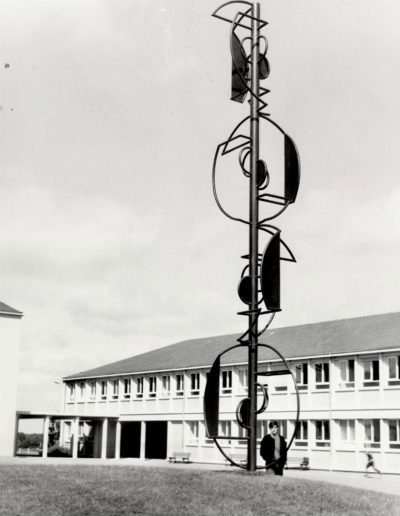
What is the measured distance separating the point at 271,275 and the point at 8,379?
2781 cm

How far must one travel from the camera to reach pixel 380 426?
3519 centimetres

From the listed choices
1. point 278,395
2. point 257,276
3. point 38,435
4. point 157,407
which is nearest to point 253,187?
point 257,276

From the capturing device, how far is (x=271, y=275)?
1362cm

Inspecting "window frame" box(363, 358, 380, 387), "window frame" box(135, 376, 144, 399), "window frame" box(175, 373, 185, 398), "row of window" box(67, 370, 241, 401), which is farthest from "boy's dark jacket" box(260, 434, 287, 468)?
"window frame" box(135, 376, 144, 399)

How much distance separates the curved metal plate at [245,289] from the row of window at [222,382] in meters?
16.8

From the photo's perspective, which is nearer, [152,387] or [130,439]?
[152,387]

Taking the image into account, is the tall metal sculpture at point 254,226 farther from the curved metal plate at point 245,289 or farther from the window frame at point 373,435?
the window frame at point 373,435

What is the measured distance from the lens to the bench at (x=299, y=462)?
118 ft

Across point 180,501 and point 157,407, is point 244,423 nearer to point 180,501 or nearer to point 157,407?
point 180,501

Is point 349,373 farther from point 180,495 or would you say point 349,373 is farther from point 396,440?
point 180,495

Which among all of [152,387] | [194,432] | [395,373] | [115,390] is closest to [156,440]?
[152,387]

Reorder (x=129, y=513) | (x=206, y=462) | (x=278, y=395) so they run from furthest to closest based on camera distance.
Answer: (x=206, y=462), (x=278, y=395), (x=129, y=513)

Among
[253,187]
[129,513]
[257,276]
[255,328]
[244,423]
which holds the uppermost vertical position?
[253,187]

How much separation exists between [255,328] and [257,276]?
2.94 ft
